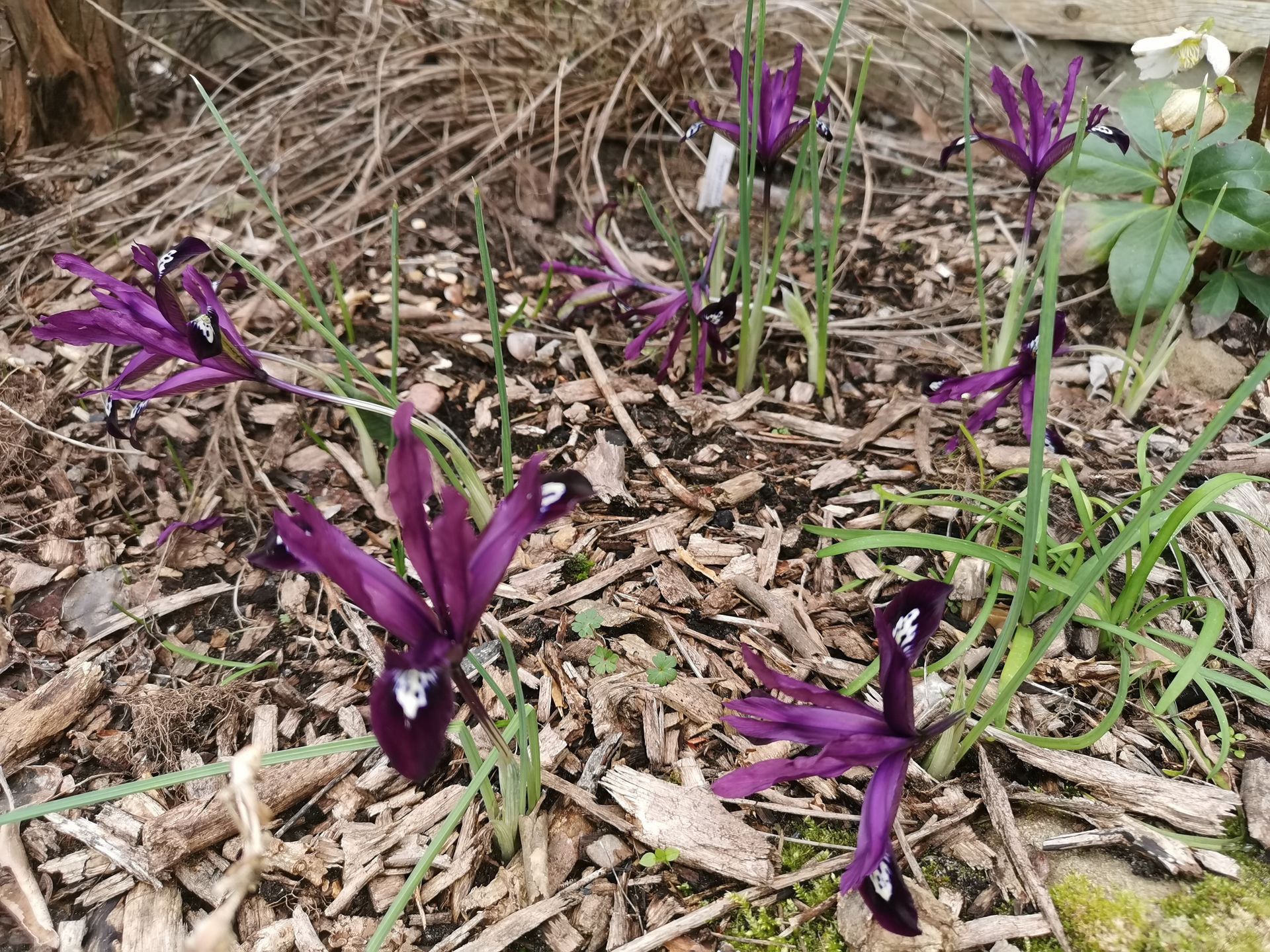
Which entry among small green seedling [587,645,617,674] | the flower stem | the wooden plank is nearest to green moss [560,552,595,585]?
small green seedling [587,645,617,674]

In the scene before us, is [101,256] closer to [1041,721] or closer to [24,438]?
[24,438]

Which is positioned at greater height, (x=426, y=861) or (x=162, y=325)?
(x=162, y=325)

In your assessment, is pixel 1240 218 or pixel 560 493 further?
pixel 1240 218

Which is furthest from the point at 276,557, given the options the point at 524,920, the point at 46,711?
the point at 46,711

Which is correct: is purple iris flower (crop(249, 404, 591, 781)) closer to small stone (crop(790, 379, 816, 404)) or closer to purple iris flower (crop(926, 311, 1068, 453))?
purple iris flower (crop(926, 311, 1068, 453))

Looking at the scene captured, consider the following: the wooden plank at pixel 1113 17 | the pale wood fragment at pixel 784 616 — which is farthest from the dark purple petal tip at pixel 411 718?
the wooden plank at pixel 1113 17

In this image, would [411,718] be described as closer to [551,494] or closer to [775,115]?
[551,494]

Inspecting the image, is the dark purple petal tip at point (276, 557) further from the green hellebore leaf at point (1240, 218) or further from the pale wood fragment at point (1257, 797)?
the green hellebore leaf at point (1240, 218)
